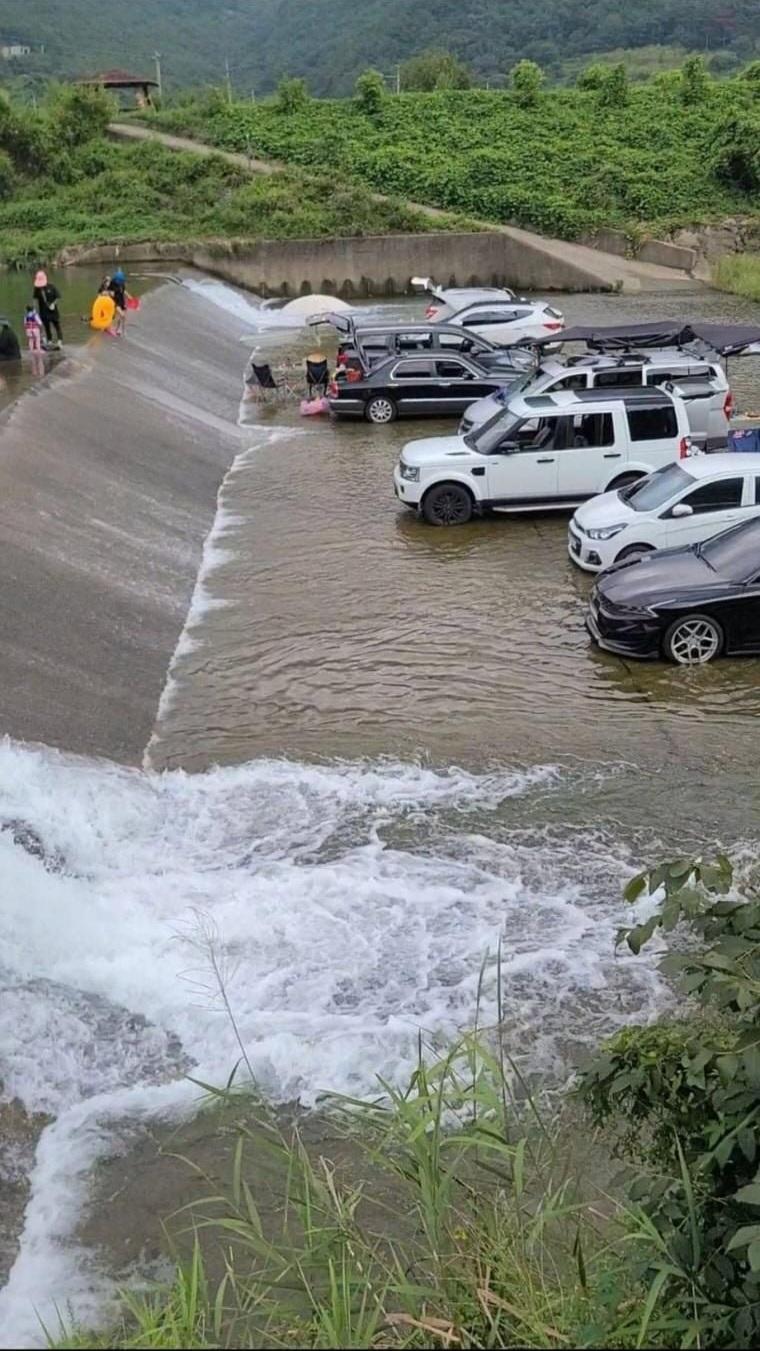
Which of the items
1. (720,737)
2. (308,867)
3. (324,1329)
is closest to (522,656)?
(720,737)

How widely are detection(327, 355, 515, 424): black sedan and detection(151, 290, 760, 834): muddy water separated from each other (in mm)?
5407

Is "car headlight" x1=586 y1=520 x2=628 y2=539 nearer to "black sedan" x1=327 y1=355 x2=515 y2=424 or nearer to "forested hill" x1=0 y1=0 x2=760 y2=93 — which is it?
"black sedan" x1=327 y1=355 x2=515 y2=424

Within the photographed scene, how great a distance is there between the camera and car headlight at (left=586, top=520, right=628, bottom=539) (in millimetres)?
14443

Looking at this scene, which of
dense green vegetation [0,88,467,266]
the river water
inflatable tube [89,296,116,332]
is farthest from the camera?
dense green vegetation [0,88,467,266]

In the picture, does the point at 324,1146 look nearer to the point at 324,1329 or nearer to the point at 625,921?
the point at 625,921

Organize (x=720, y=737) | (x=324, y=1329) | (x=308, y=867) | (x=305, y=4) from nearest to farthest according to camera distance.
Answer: (x=324, y=1329), (x=308, y=867), (x=720, y=737), (x=305, y=4)

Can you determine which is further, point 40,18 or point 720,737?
point 40,18

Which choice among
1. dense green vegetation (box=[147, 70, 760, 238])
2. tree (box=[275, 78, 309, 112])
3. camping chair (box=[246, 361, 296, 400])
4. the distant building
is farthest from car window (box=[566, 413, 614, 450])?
the distant building

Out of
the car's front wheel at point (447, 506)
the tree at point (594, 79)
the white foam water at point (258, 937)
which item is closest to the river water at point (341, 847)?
the white foam water at point (258, 937)

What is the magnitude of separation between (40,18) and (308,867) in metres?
180

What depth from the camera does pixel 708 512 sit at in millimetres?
14227

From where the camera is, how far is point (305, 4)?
640 ft

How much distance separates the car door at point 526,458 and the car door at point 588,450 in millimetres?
115

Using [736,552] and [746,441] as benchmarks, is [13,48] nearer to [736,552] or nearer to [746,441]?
[746,441]
